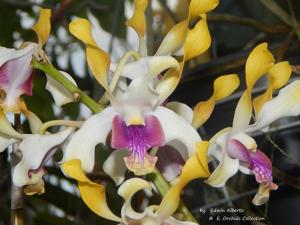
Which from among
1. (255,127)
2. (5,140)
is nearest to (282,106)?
(255,127)

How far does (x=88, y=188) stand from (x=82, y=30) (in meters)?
0.12

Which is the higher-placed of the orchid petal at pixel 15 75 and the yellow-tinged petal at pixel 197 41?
the yellow-tinged petal at pixel 197 41

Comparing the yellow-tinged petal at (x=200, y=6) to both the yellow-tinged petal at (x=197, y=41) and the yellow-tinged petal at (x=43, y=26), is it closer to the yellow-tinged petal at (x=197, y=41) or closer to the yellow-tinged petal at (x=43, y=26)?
the yellow-tinged petal at (x=197, y=41)

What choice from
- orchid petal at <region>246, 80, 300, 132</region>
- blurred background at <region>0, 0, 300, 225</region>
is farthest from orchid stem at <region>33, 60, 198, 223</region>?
blurred background at <region>0, 0, 300, 225</region>

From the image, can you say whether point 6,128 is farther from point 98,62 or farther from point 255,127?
point 255,127

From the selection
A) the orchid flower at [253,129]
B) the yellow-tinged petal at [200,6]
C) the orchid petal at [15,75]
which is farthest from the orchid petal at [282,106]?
the orchid petal at [15,75]

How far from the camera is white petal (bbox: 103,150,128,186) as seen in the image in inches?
22.0

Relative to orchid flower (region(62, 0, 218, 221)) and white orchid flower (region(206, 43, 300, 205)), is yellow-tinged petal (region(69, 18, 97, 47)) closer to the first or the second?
orchid flower (region(62, 0, 218, 221))

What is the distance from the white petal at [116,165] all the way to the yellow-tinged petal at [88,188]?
7 centimetres

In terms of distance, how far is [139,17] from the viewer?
52 centimetres

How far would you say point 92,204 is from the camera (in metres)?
0.47

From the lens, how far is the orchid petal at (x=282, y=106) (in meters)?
0.53

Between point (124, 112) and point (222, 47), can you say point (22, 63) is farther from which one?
point (222, 47)

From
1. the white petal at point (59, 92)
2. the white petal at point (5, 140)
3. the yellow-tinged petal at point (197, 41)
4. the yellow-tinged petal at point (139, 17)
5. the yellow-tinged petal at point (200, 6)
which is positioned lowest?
the white petal at point (5, 140)
